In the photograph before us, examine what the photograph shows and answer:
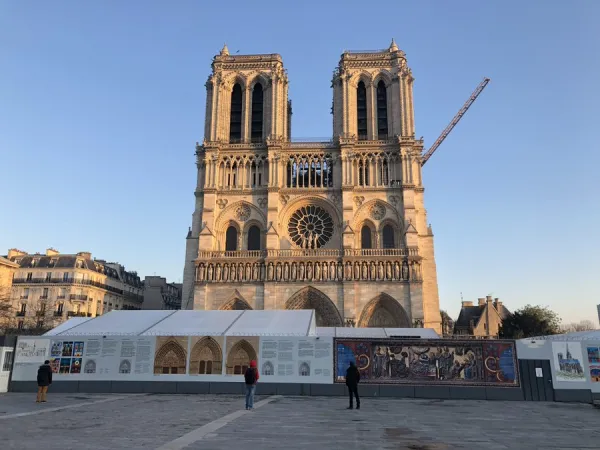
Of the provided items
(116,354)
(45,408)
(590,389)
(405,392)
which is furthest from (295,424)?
(590,389)

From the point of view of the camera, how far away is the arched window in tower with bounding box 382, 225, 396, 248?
38.6 metres

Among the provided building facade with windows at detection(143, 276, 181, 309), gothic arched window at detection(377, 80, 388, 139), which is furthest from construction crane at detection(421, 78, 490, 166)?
building facade with windows at detection(143, 276, 181, 309)

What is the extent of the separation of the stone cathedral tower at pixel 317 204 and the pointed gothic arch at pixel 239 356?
17.6m

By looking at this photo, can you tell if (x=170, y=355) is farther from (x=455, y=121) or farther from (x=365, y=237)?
(x=455, y=121)

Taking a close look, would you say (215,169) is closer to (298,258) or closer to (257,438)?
(298,258)

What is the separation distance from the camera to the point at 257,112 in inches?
1715

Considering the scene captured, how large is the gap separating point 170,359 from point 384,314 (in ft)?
70.1

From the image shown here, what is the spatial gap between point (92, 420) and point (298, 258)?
26.7 m

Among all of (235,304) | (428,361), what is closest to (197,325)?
(428,361)

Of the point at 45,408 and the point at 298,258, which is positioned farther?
the point at 298,258

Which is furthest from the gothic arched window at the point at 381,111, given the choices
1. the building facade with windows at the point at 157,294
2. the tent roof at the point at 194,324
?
the building facade with windows at the point at 157,294

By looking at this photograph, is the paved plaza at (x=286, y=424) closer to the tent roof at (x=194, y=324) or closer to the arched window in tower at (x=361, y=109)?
the tent roof at (x=194, y=324)

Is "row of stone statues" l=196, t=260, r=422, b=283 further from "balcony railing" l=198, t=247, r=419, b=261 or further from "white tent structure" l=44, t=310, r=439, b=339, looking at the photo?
"white tent structure" l=44, t=310, r=439, b=339

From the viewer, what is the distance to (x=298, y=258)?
36500 millimetres
